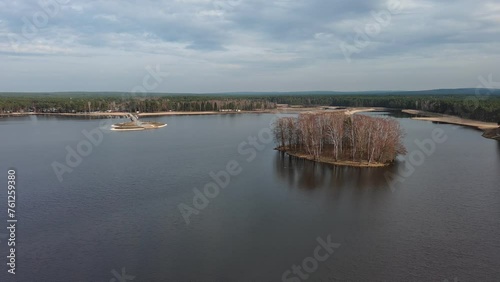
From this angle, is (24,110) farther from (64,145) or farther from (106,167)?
(106,167)

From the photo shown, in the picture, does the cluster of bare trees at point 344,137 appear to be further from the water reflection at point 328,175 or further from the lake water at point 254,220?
the lake water at point 254,220

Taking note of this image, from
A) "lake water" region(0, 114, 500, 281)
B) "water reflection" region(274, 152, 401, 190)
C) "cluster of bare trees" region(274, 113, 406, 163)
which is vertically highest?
"cluster of bare trees" region(274, 113, 406, 163)

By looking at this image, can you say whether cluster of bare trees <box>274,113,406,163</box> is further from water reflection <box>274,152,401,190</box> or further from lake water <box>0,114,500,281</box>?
lake water <box>0,114,500,281</box>

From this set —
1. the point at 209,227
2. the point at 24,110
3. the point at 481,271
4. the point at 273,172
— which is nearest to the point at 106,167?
the point at 273,172

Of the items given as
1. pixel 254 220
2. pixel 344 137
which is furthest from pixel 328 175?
pixel 254 220

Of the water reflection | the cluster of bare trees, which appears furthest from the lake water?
the cluster of bare trees

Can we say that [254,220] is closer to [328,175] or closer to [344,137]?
[328,175]

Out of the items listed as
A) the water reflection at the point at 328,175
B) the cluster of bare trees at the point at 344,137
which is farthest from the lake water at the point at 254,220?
the cluster of bare trees at the point at 344,137
